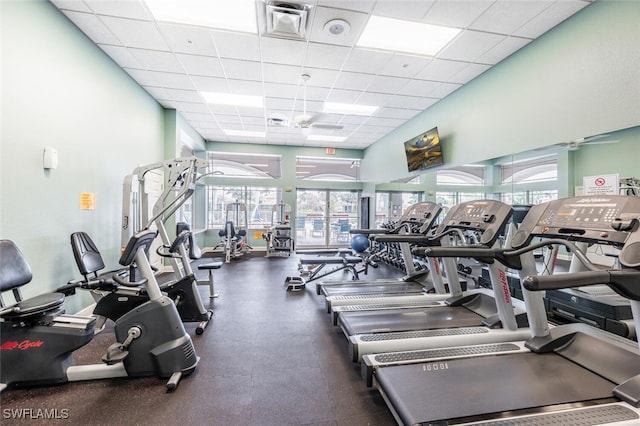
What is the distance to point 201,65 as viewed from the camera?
4.09 m

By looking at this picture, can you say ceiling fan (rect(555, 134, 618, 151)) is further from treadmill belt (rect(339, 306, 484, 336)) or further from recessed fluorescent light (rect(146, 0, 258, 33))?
recessed fluorescent light (rect(146, 0, 258, 33))

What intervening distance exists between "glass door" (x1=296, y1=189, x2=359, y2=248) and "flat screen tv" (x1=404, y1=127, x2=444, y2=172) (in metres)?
3.67

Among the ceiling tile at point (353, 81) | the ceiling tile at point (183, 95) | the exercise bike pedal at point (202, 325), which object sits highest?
the ceiling tile at point (183, 95)

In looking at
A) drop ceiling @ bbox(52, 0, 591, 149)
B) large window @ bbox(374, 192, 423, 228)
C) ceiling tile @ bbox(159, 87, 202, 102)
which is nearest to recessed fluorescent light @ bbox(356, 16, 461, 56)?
drop ceiling @ bbox(52, 0, 591, 149)

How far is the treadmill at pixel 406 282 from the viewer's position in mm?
3535

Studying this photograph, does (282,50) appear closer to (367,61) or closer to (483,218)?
(367,61)

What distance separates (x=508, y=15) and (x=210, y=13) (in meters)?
3.20

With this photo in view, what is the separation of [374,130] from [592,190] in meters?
5.12

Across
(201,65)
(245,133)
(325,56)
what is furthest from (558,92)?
(245,133)

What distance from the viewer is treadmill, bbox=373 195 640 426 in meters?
1.42

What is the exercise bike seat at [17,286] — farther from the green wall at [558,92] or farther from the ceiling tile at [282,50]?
the green wall at [558,92]

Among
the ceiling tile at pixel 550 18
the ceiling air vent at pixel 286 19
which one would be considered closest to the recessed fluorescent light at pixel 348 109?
the ceiling air vent at pixel 286 19

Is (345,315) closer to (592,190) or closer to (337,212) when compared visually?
(592,190)

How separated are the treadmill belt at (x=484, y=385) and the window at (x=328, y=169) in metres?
7.88
